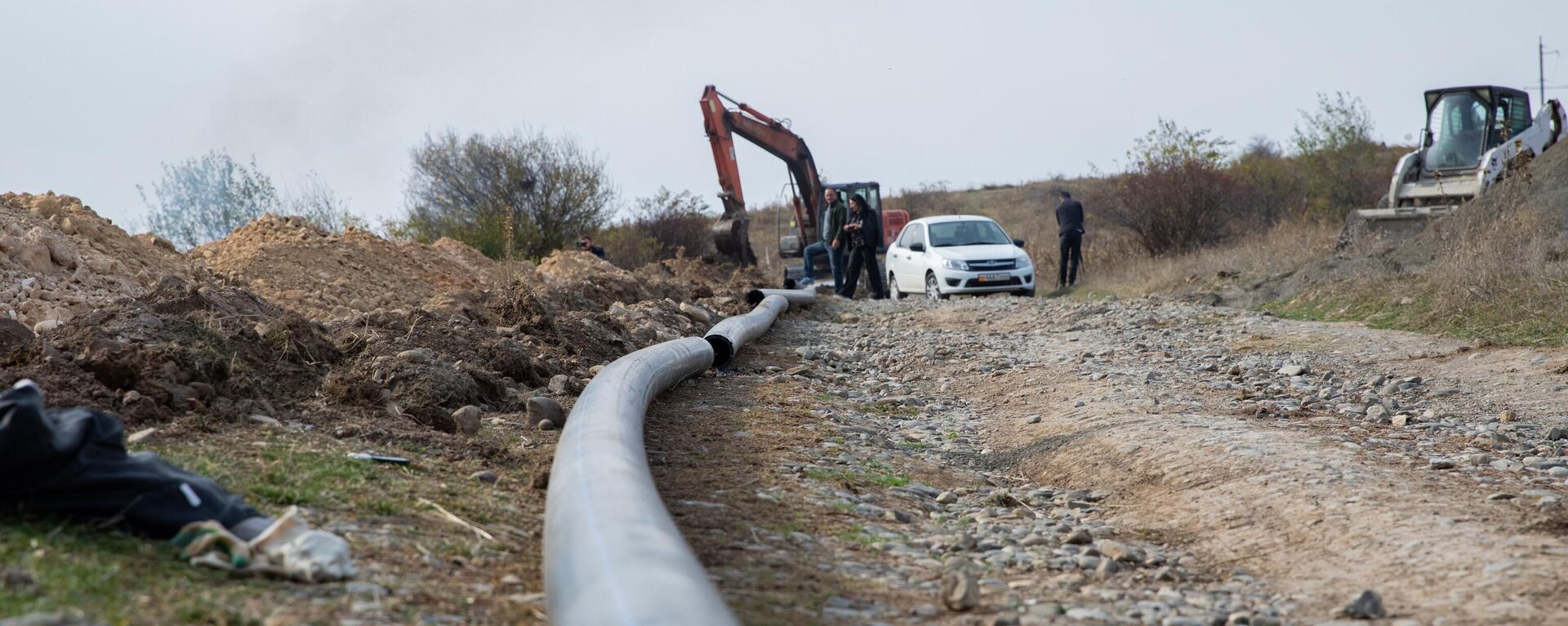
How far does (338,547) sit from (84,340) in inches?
118

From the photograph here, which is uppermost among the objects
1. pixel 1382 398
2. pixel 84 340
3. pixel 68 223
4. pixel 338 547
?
pixel 68 223

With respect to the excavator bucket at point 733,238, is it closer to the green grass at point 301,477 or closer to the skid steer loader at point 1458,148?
the skid steer loader at point 1458,148

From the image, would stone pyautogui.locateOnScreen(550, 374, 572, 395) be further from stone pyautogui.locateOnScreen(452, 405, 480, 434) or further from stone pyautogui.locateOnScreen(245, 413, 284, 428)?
stone pyautogui.locateOnScreen(245, 413, 284, 428)

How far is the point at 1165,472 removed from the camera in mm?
5340

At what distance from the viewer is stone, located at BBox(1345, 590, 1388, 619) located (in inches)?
128

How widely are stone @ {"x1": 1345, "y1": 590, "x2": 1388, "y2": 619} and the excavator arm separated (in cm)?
2523

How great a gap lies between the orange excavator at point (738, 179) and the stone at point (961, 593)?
2396 centimetres

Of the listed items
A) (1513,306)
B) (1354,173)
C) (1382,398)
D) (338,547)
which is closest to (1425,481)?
(1382,398)

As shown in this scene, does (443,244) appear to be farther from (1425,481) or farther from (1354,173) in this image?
(1354,173)

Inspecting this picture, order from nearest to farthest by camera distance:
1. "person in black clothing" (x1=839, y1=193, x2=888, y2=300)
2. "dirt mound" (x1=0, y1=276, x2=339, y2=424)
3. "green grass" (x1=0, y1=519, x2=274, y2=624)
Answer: "green grass" (x1=0, y1=519, x2=274, y2=624)
"dirt mound" (x1=0, y1=276, x2=339, y2=424)
"person in black clothing" (x1=839, y1=193, x2=888, y2=300)

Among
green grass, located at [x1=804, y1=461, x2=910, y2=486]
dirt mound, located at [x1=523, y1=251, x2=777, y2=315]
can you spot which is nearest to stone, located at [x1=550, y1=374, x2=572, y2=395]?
green grass, located at [x1=804, y1=461, x2=910, y2=486]

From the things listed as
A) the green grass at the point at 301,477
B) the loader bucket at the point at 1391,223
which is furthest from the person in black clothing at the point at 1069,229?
the green grass at the point at 301,477

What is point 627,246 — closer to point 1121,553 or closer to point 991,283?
point 991,283

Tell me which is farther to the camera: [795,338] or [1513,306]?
[795,338]
